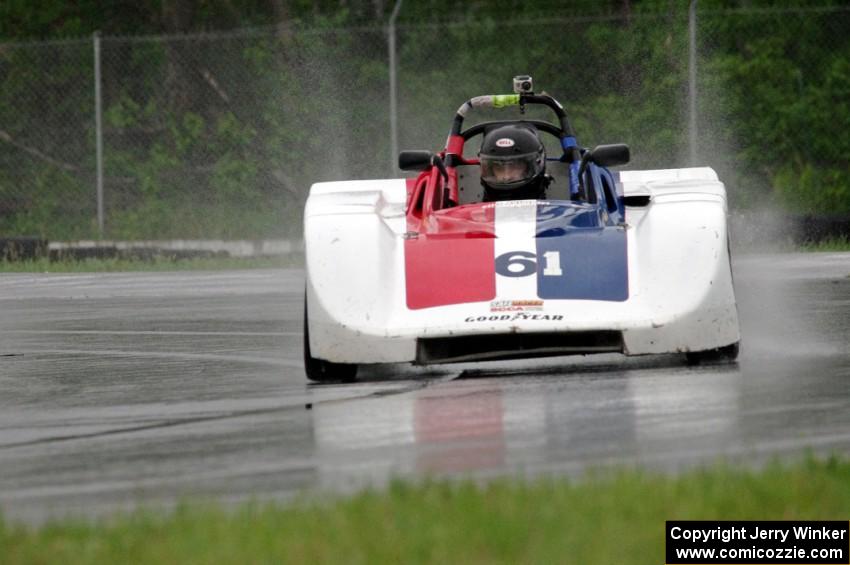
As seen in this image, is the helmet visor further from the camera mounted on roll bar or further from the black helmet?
the camera mounted on roll bar

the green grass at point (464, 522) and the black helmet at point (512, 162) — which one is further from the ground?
the black helmet at point (512, 162)

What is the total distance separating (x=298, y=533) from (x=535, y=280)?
3.92 m

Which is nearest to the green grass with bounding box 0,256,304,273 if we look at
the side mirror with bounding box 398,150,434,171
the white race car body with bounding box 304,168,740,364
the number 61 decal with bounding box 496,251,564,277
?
the side mirror with bounding box 398,150,434,171

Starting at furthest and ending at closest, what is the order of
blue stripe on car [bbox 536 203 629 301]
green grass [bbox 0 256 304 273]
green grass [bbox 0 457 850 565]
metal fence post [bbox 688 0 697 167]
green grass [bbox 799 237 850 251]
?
green grass [bbox 0 256 304 273] → metal fence post [bbox 688 0 697 167] → green grass [bbox 799 237 850 251] → blue stripe on car [bbox 536 203 629 301] → green grass [bbox 0 457 850 565]

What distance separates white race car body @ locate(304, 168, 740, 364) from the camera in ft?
28.4

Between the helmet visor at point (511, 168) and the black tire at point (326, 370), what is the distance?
1872mm

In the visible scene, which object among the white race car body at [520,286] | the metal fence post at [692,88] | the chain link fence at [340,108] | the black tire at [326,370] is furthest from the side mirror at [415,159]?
the chain link fence at [340,108]

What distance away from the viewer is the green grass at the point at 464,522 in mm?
4781

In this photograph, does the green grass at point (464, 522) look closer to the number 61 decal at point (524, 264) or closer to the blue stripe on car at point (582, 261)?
the blue stripe on car at point (582, 261)

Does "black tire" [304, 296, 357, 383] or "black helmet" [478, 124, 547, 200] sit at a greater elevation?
"black helmet" [478, 124, 547, 200]

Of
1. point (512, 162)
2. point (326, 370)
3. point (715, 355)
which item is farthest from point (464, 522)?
point (512, 162)

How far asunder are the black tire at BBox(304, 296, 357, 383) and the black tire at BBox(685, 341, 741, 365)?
1532mm

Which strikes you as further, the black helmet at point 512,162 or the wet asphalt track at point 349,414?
the black helmet at point 512,162

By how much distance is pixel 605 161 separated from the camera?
33.9 feet
